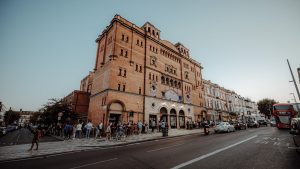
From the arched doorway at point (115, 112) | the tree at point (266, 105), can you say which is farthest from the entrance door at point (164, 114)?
the tree at point (266, 105)

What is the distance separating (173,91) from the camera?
34750 millimetres

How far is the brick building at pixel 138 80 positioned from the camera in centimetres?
2411

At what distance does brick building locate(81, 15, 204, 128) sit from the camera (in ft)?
→ 79.1

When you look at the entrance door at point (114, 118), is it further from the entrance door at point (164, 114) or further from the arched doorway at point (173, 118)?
the arched doorway at point (173, 118)

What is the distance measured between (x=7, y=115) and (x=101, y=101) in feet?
268

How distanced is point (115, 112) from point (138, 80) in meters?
7.91

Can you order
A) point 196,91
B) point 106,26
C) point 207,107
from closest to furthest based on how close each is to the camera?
1. point 106,26
2. point 196,91
3. point 207,107

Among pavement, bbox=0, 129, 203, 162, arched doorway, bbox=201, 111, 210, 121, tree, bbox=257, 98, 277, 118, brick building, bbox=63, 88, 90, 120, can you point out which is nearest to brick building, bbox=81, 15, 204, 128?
arched doorway, bbox=201, 111, 210, 121

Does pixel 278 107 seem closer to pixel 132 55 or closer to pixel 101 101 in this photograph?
pixel 132 55

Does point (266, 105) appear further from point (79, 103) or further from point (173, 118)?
point (79, 103)

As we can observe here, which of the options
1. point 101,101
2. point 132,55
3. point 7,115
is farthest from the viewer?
point 7,115

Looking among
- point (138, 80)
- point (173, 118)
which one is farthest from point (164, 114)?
point (138, 80)

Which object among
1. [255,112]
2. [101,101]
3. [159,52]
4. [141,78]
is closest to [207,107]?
[159,52]

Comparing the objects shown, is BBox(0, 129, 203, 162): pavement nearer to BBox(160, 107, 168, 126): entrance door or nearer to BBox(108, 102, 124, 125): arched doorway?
BBox(108, 102, 124, 125): arched doorway
